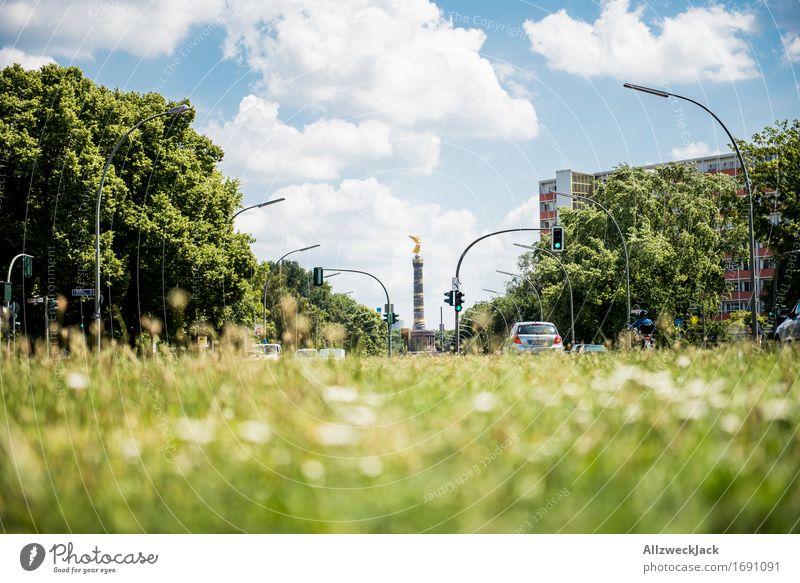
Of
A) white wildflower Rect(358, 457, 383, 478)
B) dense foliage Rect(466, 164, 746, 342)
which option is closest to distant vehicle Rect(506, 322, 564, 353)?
dense foliage Rect(466, 164, 746, 342)

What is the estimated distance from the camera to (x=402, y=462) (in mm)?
2482

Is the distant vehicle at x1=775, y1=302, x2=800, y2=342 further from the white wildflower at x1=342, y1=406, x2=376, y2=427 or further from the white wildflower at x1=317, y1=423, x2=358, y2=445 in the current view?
the white wildflower at x1=317, y1=423, x2=358, y2=445

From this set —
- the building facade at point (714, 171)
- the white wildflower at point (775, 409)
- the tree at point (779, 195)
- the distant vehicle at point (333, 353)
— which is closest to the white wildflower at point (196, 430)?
the white wildflower at point (775, 409)

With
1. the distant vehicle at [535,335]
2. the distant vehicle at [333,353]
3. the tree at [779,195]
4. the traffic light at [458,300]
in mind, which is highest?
the tree at [779,195]

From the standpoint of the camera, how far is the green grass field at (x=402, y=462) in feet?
7.32

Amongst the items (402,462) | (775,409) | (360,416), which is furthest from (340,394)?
(775,409)

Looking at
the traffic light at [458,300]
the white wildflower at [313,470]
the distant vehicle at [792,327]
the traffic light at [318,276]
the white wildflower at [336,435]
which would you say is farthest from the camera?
the traffic light at [318,276]

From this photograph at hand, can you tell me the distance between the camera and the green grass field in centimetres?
223

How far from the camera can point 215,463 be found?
2473 mm

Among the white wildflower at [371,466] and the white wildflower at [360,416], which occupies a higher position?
the white wildflower at [360,416]

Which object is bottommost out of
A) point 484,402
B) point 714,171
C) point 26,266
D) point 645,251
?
point 484,402

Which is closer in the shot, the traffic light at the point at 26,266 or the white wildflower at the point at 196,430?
the white wildflower at the point at 196,430

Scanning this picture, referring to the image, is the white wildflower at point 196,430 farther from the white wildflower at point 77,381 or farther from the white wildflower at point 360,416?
the white wildflower at point 77,381

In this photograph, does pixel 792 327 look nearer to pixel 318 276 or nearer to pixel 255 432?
pixel 255 432
